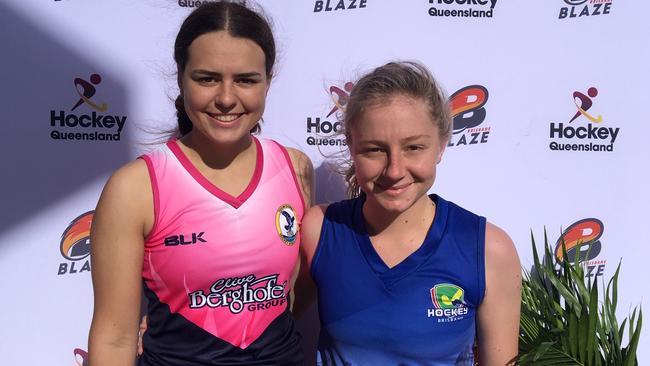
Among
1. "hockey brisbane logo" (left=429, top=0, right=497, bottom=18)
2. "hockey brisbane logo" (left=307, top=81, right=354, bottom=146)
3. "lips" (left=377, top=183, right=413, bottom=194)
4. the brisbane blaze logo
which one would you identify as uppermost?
"hockey brisbane logo" (left=429, top=0, right=497, bottom=18)

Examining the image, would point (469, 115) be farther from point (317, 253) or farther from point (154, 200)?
point (154, 200)

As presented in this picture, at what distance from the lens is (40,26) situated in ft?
6.81

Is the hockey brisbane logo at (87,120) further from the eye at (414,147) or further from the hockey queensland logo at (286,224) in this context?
the eye at (414,147)

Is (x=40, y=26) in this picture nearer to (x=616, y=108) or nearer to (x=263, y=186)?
(x=263, y=186)

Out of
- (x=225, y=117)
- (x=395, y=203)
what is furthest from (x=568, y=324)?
(x=225, y=117)

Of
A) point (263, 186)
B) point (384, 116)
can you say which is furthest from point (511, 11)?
point (263, 186)

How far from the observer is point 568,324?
1985 millimetres

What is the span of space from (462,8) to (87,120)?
1444 millimetres

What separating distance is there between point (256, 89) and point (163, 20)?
2.62ft

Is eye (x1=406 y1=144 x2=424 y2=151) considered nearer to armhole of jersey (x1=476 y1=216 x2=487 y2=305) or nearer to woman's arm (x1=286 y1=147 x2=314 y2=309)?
armhole of jersey (x1=476 y1=216 x2=487 y2=305)

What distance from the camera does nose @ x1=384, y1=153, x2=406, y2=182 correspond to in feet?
4.72

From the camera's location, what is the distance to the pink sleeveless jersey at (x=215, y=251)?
151 cm

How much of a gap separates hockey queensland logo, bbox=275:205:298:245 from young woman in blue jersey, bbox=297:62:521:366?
13cm

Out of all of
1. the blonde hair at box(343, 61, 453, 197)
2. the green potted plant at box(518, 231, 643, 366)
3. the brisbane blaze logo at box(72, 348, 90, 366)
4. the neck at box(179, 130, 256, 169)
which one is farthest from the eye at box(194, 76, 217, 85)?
the brisbane blaze logo at box(72, 348, 90, 366)
